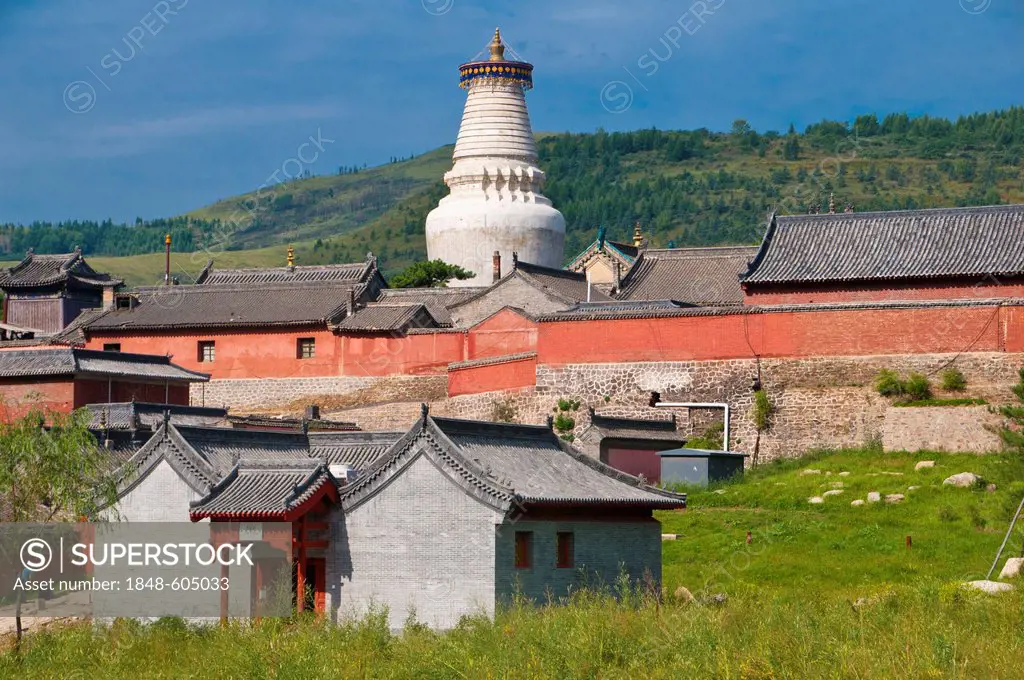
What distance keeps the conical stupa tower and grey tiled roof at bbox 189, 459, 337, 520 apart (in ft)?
101

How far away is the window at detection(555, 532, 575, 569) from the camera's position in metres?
25.1

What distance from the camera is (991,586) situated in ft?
77.2

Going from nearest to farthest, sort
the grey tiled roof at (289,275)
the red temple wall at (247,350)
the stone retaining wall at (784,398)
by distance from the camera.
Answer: the stone retaining wall at (784,398), the red temple wall at (247,350), the grey tiled roof at (289,275)

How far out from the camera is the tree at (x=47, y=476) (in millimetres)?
26234

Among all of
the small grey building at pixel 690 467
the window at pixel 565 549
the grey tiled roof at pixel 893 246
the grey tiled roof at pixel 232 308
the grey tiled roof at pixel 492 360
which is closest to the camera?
the window at pixel 565 549

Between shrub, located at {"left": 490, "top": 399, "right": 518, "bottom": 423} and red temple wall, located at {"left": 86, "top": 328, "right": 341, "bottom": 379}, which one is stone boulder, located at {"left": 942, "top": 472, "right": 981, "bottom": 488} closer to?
shrub, located at {"left": 490, "top": 399, "right": 518, "bottom": 423}

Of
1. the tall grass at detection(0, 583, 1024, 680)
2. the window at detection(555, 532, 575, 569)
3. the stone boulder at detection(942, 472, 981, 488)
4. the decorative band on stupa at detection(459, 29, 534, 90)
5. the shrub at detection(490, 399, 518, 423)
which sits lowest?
the tall grass at detection(0, 583, 1024, 680)

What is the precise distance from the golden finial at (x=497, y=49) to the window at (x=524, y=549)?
124 ft

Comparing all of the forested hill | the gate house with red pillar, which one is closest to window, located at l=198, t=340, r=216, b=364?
the gate house with red pillar

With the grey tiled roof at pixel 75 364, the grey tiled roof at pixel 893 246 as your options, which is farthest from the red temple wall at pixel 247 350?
the grey tiled roof at pixel 893 246

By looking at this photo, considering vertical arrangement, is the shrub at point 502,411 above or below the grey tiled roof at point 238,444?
above

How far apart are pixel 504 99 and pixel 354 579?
36519 millimetres

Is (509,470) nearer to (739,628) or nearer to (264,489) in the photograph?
(264,489)

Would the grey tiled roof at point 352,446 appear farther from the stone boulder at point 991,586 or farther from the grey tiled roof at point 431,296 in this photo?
the grey tiled roof at point 431,296
